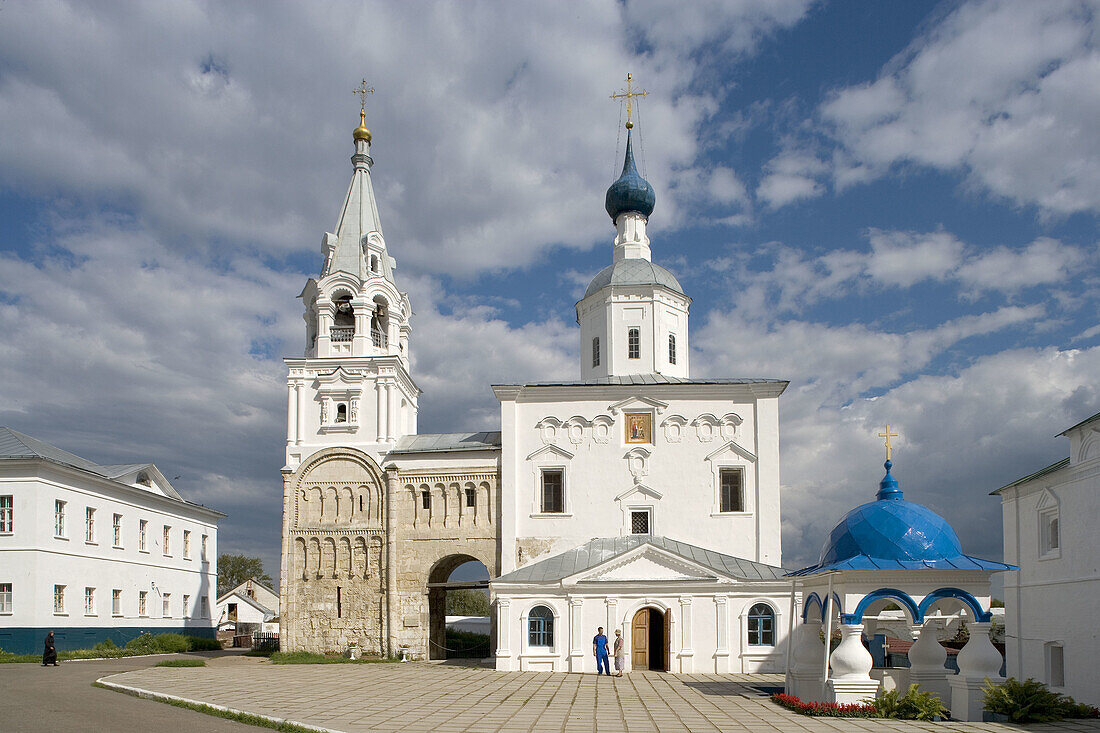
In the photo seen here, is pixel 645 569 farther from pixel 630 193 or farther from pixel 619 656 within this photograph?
pixel 630 193

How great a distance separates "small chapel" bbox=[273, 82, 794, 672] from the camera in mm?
23938

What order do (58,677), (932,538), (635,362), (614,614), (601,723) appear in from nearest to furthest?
(601,723)
(932,538)
(58,677)
(614,614)
(635,362)

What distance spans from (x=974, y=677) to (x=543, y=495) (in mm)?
15392

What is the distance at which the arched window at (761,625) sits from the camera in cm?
2364

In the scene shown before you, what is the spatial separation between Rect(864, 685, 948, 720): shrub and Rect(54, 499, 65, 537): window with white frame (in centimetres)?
2449

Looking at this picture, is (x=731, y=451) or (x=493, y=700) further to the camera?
(x=731, y=451)

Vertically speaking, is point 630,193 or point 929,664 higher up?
point 630,193

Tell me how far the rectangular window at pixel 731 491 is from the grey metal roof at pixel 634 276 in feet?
23.0

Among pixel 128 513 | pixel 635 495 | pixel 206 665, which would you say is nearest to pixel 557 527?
pixel 635 495

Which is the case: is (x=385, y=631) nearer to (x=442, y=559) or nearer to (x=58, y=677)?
(x=442, y=559)

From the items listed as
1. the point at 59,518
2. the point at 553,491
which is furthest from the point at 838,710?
the point at 59,518

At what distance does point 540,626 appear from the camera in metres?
24.1

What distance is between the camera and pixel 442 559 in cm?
2791

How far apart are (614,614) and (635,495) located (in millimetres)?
4410
